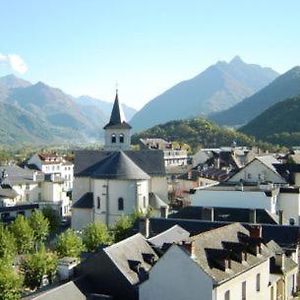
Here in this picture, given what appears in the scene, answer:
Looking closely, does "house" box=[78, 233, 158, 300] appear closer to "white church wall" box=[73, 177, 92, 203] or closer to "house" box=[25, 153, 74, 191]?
"white church wall" box=[73, 177, 92, 203]

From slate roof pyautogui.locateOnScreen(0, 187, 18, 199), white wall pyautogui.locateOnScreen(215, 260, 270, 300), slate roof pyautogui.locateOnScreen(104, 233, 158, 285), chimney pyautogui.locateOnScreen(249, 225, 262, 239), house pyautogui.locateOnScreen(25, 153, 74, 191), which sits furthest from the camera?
house pyautogui.locateOnScreen(25, 153, 74, 191)

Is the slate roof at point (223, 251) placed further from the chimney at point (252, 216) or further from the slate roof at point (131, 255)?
the chimney at point (252, 216)

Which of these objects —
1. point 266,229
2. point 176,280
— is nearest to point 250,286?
point 176,280

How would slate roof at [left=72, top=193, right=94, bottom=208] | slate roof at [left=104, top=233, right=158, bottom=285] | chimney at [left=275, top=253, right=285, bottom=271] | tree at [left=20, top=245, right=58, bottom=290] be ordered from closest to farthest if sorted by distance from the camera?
slate roof at [left=104, top=233, right=158, bottom=285], chimney at [left=275, top=253, right=285, bottom=271], tree at [left=20, top=245, right=58, bottom=290], slate roof at [left=72, top=193, right=94, bottom=208]

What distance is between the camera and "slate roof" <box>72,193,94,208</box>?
230ft

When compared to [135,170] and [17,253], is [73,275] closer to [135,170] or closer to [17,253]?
[17,253]

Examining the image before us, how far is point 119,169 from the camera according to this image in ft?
219

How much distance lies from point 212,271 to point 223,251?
1.62 m

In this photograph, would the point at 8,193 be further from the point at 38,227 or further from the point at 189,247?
the point at 189,247

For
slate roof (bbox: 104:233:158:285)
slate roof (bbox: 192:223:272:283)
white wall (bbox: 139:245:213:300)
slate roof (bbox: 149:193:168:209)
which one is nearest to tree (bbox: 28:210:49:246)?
slate roof (bbox: 149:193:168:209)

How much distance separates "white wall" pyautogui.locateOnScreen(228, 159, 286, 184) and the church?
998 cm

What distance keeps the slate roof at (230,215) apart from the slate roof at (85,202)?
17052mm

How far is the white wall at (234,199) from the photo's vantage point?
56594 mm

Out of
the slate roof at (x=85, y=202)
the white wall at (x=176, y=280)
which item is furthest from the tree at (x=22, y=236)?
the white wall at (x=176, y=280)
